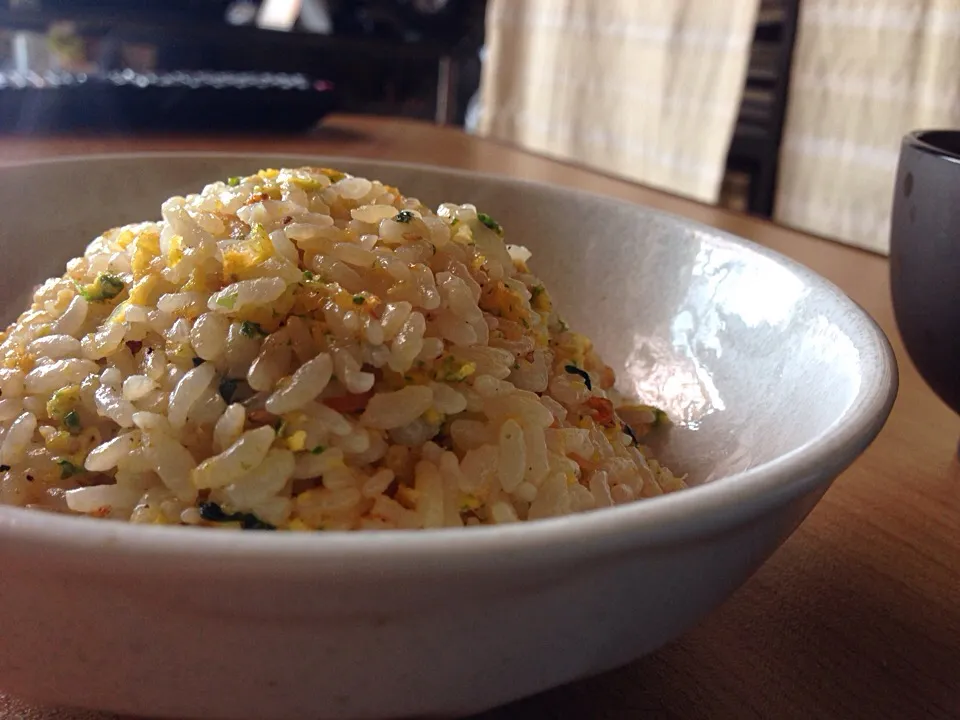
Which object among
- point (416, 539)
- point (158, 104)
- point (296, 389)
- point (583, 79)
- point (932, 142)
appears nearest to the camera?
point (416, 539)

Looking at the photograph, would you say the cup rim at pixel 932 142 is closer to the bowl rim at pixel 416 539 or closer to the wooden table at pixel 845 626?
the wooden table at pixel 845 626

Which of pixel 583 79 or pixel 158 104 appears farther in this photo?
pixel 583 79

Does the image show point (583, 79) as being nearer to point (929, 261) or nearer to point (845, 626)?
point (929, 261)

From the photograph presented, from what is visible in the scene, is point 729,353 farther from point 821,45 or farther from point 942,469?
point 821,45

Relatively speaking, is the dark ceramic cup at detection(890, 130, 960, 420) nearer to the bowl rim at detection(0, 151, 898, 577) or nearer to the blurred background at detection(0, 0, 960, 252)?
the bowl rim at detection(0, 151, 898, 577)

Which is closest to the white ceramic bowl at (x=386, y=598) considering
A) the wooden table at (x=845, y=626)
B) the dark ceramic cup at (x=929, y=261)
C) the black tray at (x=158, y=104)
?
the wooden table at (x=845, y=626)

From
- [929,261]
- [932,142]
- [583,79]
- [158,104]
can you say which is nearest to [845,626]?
[929,261]

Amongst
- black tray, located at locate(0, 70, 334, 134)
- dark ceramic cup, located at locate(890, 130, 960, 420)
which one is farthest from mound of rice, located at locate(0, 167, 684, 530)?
black tray, located at locate(0, 70, 334, 134)

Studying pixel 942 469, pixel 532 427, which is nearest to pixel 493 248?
pixel 532 427
